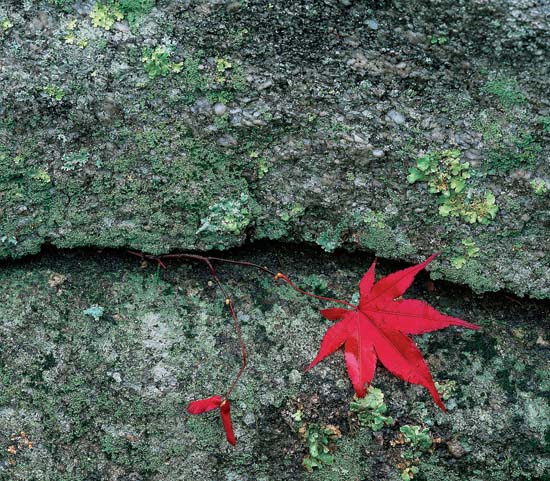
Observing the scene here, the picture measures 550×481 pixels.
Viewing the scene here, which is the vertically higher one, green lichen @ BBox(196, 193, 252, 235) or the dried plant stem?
green lichen @ BBox(196, 193, 252, 235)

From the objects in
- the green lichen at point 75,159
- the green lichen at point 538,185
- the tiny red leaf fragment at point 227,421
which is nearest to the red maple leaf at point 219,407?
the tiny red leaf fragment at point 227,421

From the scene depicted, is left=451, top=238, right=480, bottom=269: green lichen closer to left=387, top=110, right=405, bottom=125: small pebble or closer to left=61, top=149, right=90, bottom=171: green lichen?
left=387, top=110, right=405, bottom=125: small pebble

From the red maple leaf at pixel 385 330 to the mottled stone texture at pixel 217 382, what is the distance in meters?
0.11

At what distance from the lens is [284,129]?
5.06 feet

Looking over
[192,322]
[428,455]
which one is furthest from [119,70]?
[428,455]

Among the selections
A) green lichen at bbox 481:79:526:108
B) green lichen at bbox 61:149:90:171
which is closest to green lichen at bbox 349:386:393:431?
green lichen at bbox 481:79:526:108

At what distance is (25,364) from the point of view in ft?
5.10

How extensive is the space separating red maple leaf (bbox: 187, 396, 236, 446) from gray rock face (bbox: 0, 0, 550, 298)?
39 cm

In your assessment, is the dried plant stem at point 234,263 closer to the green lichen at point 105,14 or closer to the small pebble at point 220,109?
the small pebble at point 220,109

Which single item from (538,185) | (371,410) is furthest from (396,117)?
(371,410)

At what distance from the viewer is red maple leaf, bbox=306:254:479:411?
1428 millimetres

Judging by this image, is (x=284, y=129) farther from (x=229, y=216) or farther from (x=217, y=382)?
(x=217, y=382)

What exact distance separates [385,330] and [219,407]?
1.48 feet

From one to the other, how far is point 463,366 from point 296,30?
0.92 m
